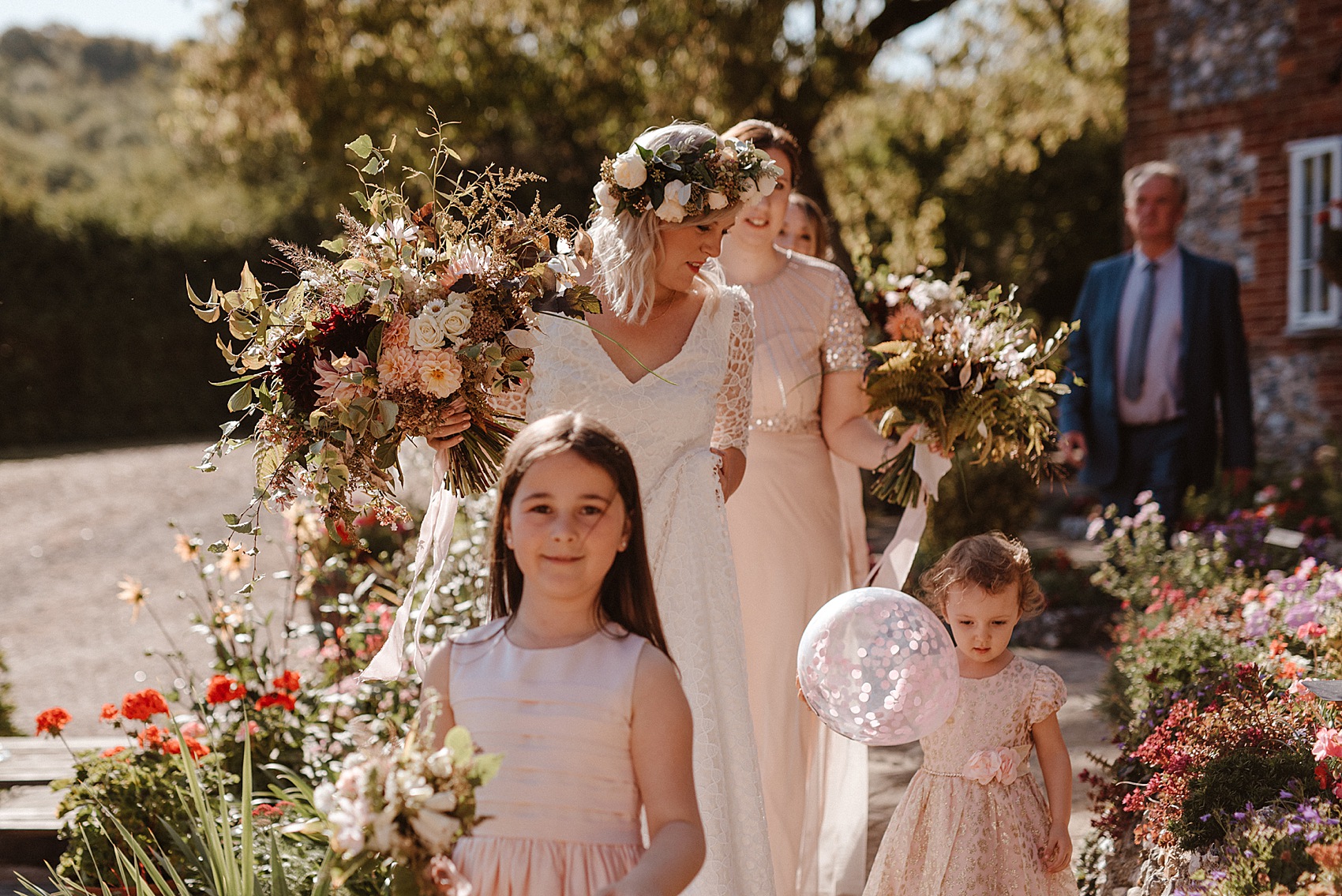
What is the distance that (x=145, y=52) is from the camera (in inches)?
2344

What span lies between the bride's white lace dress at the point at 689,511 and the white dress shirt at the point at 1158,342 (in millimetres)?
3452

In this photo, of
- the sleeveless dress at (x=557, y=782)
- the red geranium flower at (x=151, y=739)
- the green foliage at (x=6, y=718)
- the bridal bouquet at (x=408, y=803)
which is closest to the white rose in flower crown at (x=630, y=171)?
the sleeveless dress at (x=557, y=782)

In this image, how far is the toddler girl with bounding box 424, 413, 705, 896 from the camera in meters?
2.07

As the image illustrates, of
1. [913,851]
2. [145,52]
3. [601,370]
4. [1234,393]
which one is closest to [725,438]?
[601,370]

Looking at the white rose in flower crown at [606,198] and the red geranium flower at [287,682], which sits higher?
the white rose in flower crown at [606,198]

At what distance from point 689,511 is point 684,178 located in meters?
0.79

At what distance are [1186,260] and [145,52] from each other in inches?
2444

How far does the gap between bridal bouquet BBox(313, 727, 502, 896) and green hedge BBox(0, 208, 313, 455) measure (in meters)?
15.9

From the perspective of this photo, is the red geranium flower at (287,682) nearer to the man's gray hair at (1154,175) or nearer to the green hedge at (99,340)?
the man's gray hair at (1154,175)

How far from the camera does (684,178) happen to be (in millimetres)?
3033

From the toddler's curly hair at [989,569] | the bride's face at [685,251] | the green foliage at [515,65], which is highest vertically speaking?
the green foliage at [515,65]

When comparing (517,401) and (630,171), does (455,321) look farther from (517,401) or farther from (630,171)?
(630,171)

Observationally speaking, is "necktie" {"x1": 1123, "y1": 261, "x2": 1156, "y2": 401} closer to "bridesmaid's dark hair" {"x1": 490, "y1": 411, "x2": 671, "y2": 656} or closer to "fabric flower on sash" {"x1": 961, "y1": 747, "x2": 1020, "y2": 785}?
"fabric flower on sash" {"x1": 961, "y1": 747, "x2": 1020, "y2": 785}

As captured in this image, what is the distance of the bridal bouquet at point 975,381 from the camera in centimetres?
355
